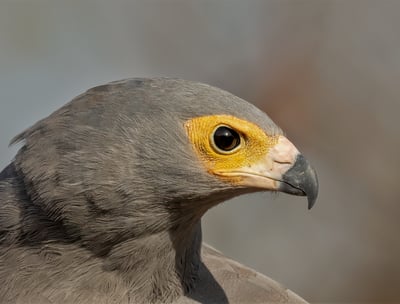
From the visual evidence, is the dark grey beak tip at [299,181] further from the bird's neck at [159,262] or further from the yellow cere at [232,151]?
the bird's neck at [159,262]

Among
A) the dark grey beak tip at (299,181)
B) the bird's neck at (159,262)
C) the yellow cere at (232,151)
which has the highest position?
the yellow cere at (232,151)

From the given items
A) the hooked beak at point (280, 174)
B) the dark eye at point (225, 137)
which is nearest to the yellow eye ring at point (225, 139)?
the dark eye at point (225, 137)

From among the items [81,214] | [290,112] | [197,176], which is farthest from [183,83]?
[290,112]

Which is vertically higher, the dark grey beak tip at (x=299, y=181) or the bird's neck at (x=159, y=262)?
the dark grey beak tip at (x=299, y=181)

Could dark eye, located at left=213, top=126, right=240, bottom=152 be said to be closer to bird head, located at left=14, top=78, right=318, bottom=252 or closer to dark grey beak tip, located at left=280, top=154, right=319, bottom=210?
bird head, located at left=14, top=78, right=318, bottom=252

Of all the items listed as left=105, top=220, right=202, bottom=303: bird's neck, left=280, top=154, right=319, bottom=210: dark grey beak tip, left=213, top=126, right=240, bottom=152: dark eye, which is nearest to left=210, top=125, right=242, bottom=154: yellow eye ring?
left=213, top=126, right=240, bottom=152: dark eye

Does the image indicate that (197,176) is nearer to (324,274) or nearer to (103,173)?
(103,173)

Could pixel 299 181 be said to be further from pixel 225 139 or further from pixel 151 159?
pixel 151 159

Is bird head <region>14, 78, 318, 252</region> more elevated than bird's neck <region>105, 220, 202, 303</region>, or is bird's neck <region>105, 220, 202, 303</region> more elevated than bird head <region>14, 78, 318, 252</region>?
bird head <region>14, 78, 318, 252</region>

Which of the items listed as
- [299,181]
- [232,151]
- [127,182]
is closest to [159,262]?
[127,182]
